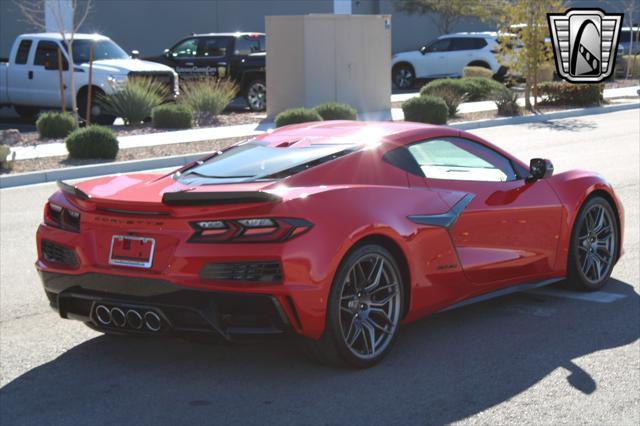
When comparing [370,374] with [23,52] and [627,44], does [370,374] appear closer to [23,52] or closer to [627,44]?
[23,52]

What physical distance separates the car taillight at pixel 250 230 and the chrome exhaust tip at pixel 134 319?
52cm

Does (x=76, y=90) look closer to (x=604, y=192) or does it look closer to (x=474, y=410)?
(x=604, y=192)

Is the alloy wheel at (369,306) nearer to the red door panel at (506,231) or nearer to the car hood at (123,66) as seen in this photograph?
the red door panel at (506,231)

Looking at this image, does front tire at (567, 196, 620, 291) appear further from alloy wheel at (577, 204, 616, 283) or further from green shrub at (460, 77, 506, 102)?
green shrub at (460, 77, 506, 102)

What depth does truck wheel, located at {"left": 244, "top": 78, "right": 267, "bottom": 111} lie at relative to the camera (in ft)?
90.0

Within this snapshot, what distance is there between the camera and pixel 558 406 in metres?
5.45

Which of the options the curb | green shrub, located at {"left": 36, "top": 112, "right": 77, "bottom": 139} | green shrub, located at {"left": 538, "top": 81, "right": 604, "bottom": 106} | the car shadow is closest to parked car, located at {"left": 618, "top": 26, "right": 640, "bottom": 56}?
green shrub, located at {"left": 538, "top": 81, "right": 604, "bottom": 106}

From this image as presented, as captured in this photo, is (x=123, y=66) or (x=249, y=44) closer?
(x=123, y=66)

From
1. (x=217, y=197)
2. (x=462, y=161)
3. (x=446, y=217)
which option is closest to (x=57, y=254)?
(x=217, y=197)

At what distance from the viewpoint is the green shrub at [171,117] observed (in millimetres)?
22422

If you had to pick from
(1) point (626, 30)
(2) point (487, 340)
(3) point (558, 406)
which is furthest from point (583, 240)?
(1) point (626, 30)

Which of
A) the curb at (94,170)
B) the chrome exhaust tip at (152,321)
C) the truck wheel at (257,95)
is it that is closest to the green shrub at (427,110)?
the truck wheel at (257,95)

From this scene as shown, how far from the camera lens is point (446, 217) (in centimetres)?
650

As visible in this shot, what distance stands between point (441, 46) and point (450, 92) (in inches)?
481
